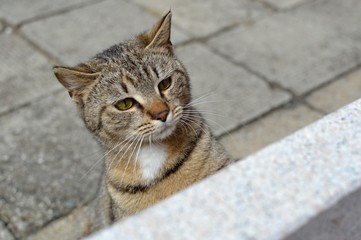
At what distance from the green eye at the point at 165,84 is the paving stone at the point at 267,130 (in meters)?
1.29

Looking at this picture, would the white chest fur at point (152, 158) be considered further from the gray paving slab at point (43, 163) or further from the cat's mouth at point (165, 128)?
the gray paving slab at point (43, 163)

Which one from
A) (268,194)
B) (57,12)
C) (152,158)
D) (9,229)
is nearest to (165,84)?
(152,158)

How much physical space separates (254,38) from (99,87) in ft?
8.85

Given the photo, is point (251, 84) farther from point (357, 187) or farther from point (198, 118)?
point (357, 187)

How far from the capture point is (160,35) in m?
2.71

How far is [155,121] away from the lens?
245 centimetres

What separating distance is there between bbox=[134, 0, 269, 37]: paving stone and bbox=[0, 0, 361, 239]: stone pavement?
0.03 ft

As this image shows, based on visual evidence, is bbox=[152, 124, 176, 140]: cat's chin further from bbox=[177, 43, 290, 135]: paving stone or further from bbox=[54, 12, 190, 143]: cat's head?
bbox=[177, 43, 290, 135]: paving stone

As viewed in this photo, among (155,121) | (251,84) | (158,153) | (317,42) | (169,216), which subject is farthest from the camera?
(317,42)

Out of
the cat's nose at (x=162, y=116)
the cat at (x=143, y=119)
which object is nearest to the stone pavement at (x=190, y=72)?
the cat at (x=143, y=119)

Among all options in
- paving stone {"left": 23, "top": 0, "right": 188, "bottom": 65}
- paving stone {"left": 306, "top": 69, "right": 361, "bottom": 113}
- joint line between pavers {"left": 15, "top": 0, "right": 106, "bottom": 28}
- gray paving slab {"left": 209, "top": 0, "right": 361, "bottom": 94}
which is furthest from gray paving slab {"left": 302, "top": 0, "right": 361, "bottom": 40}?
joint line between pavers {"left": 15, "top": 0, "right": 106, "bottom": 28}

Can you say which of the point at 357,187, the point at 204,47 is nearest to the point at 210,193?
the point at 357,187

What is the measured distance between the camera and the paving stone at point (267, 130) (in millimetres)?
3844

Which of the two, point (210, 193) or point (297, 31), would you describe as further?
point (297, 31)
